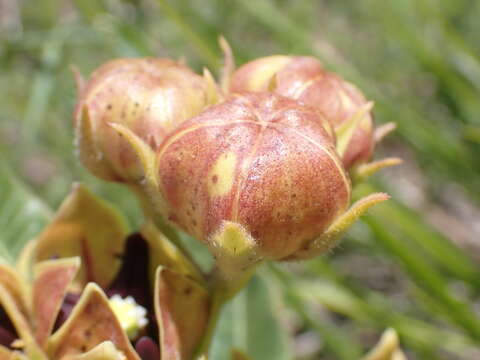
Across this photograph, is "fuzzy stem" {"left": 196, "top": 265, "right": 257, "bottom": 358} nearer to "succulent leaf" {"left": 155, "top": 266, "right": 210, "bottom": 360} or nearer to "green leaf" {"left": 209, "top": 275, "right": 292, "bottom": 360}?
"succulent leaf" {"left": 155, "top": 266, "right": 210, "bottom": 360}

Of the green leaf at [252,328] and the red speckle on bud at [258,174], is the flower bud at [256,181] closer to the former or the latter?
the red speckle on bud at [258,174]

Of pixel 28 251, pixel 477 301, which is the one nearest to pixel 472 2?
pixel 477 301

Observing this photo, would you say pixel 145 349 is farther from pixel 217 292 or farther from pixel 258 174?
pixel 258 174

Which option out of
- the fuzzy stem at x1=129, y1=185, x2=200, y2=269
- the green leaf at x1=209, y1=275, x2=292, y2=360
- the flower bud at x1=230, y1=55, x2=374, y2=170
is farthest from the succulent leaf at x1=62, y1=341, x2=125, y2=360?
the green leaf at x1=209, y1=275, x2=292, y2=360

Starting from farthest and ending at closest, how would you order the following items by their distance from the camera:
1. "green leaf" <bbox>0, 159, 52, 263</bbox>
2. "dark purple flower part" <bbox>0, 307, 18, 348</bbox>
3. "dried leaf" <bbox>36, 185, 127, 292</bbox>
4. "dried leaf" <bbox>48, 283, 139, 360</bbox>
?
"green leaf" <bbox>0, 159, 52, 263</bbox> → "dried leaf" <bbox>36, 185, 127, 292</bbox> → "dark purple flower part" <bbox>0, 307, 18, 348</bbox> → "dried leaf" <bbox>48, 283, 139, 360</bbox>

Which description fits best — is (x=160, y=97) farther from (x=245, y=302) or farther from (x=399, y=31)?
(x=399, y=31)

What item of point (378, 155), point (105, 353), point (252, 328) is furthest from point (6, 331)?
point (378, 155)

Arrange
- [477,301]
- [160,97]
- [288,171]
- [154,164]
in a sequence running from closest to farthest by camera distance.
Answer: [288,171]
[154,164]
[160,97]
[477,301]
